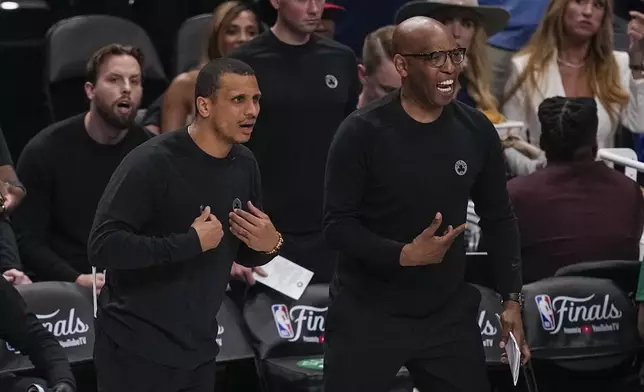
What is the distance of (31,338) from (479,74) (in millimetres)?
2635

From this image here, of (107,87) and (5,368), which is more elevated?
(107,87)

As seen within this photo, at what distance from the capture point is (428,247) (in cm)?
367

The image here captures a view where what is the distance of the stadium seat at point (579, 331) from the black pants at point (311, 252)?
798 millimetres

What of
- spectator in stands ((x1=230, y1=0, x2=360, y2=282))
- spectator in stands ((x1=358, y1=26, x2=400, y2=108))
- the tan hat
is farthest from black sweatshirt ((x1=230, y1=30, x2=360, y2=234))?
the tan hat

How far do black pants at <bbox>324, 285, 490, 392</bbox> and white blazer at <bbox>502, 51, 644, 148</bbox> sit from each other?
235cm

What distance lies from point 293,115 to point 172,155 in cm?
138

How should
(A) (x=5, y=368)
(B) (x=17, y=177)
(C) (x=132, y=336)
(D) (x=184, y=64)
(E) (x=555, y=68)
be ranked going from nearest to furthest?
1. (C) (x=132, y=336)
2. (A) (x=5, y=368)
3. (B) (x=17, y=177)
4. (E) (x=555, y=68)
5. (D) (x=184, y=64)

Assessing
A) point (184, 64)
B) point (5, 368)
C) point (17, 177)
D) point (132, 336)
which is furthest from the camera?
point (184, 64)

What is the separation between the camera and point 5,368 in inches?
180

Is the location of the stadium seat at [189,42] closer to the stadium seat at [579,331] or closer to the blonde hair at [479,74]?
the blonde hair at [479,74]

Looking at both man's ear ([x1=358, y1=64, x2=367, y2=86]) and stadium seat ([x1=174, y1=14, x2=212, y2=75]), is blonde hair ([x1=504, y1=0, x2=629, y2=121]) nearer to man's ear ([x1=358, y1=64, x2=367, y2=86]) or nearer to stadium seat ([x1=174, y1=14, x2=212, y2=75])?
man's ear ([x1=358, y1=64, x2=367, y2=86])

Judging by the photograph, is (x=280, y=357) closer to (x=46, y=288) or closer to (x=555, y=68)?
(x=46, y=288)

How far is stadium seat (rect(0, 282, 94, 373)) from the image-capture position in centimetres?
468

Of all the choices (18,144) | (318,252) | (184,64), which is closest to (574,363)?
(318,252)
